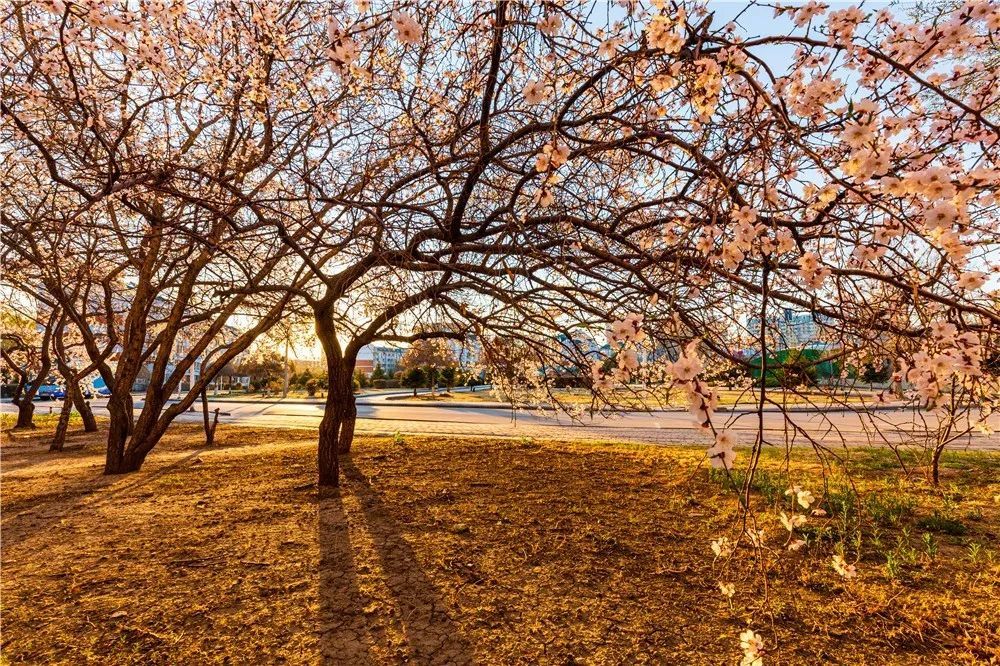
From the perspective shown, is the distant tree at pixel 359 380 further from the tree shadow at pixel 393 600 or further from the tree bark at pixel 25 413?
the tree shadow at pixel 393 600

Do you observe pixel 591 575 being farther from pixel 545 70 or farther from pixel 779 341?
pixel 545 70

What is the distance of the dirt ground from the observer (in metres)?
2.32

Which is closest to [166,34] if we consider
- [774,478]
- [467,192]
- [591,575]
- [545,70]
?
[467,192]

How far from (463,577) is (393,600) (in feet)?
1.52

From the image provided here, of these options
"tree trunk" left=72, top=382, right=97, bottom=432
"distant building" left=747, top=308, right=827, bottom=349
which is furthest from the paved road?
"distant building" left=747, top=308, right=827, bottom=349

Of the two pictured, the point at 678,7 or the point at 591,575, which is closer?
the point at 678,7

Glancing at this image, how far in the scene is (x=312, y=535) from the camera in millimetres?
3682

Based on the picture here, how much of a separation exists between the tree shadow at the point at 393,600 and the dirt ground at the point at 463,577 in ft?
0.04

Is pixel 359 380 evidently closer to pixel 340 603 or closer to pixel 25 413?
pixel 25 413

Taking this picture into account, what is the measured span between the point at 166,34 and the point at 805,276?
4503mm

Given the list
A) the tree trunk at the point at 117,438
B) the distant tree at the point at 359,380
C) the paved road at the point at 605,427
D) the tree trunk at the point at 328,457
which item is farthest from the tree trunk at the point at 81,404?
the distant tree at the point at 359,380

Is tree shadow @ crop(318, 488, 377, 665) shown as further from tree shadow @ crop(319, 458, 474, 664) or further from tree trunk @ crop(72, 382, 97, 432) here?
tree trunk @ crop(72, 382, 97, 432)

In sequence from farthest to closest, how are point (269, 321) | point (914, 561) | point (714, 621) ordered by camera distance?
point (269, 321), point (914, 561), point (714, 621)

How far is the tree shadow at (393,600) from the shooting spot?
7.45 feet
